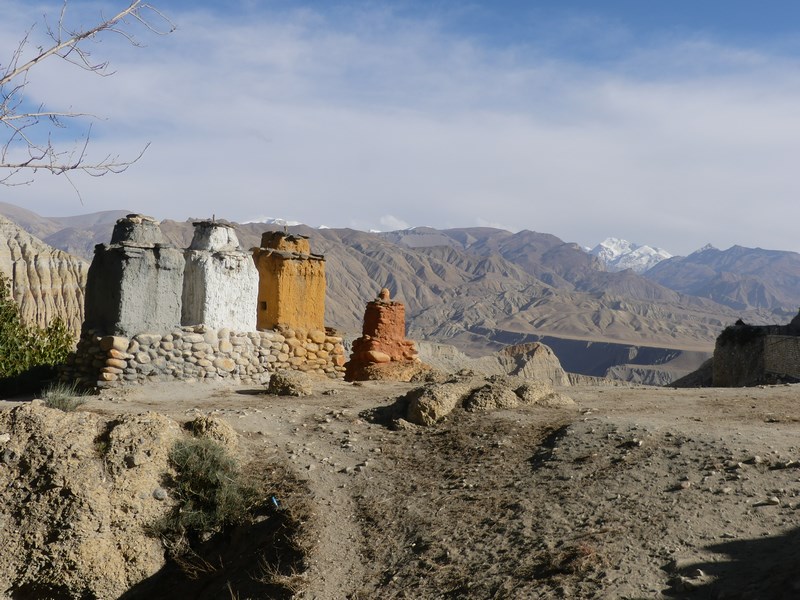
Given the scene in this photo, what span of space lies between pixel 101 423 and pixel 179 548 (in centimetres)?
165

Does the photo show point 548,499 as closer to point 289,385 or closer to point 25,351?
point 289,385

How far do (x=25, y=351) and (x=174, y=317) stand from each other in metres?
4.20

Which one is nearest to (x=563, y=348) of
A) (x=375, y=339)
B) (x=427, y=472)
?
(x=375, y=339)

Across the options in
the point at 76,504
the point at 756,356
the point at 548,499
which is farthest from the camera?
the point at 756,356

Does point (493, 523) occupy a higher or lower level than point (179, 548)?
higher

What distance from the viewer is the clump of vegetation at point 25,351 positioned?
1380 centimetres

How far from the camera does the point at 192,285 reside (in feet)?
42.7

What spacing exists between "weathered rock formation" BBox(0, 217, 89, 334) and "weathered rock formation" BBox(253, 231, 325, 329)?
37.9 metres

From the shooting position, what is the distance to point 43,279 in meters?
52.5

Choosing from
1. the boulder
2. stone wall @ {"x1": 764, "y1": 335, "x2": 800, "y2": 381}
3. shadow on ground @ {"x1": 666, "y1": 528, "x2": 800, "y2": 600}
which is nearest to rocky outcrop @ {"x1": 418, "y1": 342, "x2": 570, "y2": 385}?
stone wall @ {"x1": 764, "y1": 335, "x2": 800, "y2": 381}

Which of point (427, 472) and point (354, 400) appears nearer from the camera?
point (427, 472)

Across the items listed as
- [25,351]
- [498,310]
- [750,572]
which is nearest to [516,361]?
[25,351]

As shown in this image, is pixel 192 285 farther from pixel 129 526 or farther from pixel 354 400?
pixel 129 526

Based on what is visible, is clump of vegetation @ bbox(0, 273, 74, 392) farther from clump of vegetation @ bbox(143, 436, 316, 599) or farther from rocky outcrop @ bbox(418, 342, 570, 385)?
rocky outcrop @ bbox(418, 342, 570, 385)
